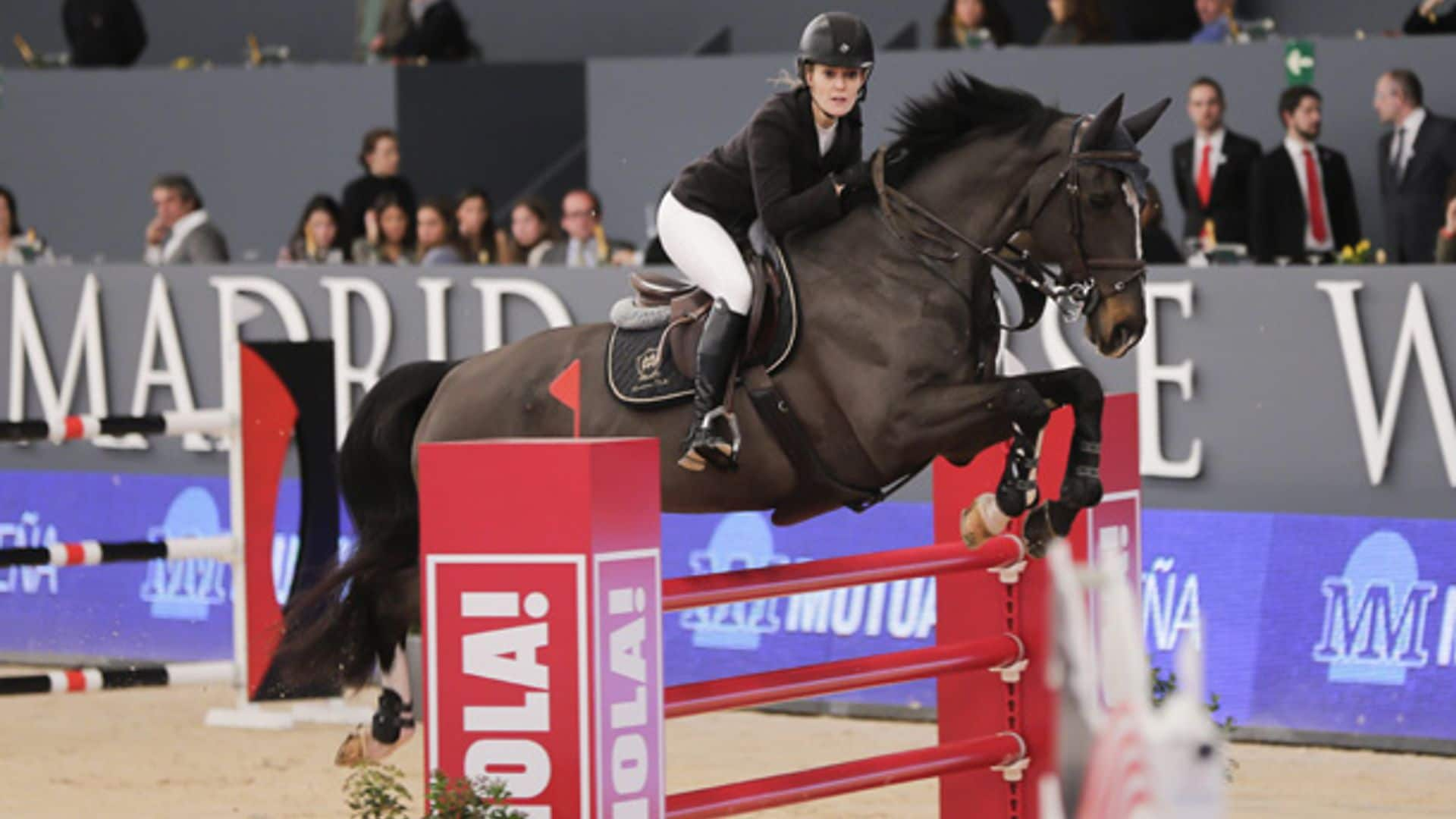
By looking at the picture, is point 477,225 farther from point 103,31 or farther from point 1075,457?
point 1075,457

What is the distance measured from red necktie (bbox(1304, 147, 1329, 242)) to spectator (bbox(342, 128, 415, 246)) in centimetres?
408

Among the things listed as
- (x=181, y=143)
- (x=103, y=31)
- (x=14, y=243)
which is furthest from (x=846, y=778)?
(x=103, y=31)

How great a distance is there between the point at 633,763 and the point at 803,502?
3.92 ft

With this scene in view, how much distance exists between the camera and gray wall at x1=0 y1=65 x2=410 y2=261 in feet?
43.5

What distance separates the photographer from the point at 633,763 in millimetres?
4172

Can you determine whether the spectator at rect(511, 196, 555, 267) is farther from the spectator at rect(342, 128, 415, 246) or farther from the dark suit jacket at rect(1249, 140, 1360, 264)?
the dark suit jacket at rect(1249, 140, 1360, 264)

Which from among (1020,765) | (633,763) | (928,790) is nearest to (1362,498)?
(928,790)

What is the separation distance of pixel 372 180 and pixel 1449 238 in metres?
5.02

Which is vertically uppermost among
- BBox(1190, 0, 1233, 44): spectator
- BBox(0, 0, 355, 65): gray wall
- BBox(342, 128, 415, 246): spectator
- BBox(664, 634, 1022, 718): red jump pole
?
BBox(0, 0, 355, 65): gray wall

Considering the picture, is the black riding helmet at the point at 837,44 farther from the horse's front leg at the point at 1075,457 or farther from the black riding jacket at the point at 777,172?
the horse's front leg at the point at 1075,457

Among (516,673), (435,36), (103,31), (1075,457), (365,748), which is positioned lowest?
(365,748)

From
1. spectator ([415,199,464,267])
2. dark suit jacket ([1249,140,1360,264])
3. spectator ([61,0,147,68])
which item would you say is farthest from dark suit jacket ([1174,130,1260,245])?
spectator ([61,0,147,68])

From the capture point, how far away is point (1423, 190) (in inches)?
357

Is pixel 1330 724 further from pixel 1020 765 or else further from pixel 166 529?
pixel 166 529
